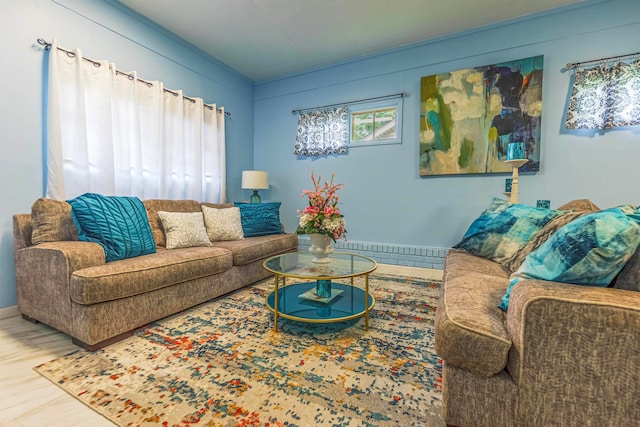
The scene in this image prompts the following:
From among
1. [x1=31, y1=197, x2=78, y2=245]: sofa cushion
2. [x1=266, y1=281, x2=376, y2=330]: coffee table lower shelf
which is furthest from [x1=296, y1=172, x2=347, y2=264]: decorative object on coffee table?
[x1=31, y1=197, x2=78, y2=245]: sofa cushion

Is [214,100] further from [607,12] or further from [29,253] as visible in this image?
[607,12]

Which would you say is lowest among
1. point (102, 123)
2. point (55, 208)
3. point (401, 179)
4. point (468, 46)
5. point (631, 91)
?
point (55, 208)

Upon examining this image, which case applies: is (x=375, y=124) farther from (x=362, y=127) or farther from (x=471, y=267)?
(x=471, y=267)

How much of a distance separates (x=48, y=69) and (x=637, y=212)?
3676 mm

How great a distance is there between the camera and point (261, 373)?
1391mm

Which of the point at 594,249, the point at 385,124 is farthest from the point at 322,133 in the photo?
the point at 594,249

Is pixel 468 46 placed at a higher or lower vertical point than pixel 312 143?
higher

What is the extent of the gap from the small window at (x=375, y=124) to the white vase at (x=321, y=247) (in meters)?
2.09

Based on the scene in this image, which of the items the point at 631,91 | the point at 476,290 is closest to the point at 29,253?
the point at 476,290

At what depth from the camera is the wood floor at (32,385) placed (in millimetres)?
1102

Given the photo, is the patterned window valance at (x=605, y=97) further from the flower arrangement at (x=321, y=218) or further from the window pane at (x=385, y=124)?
the flower arrangement at (x=321, y=218)

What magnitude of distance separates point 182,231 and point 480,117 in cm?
331

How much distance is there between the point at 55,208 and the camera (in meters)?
1.92

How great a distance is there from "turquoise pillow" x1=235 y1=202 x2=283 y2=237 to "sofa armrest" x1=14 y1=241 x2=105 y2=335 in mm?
1547
